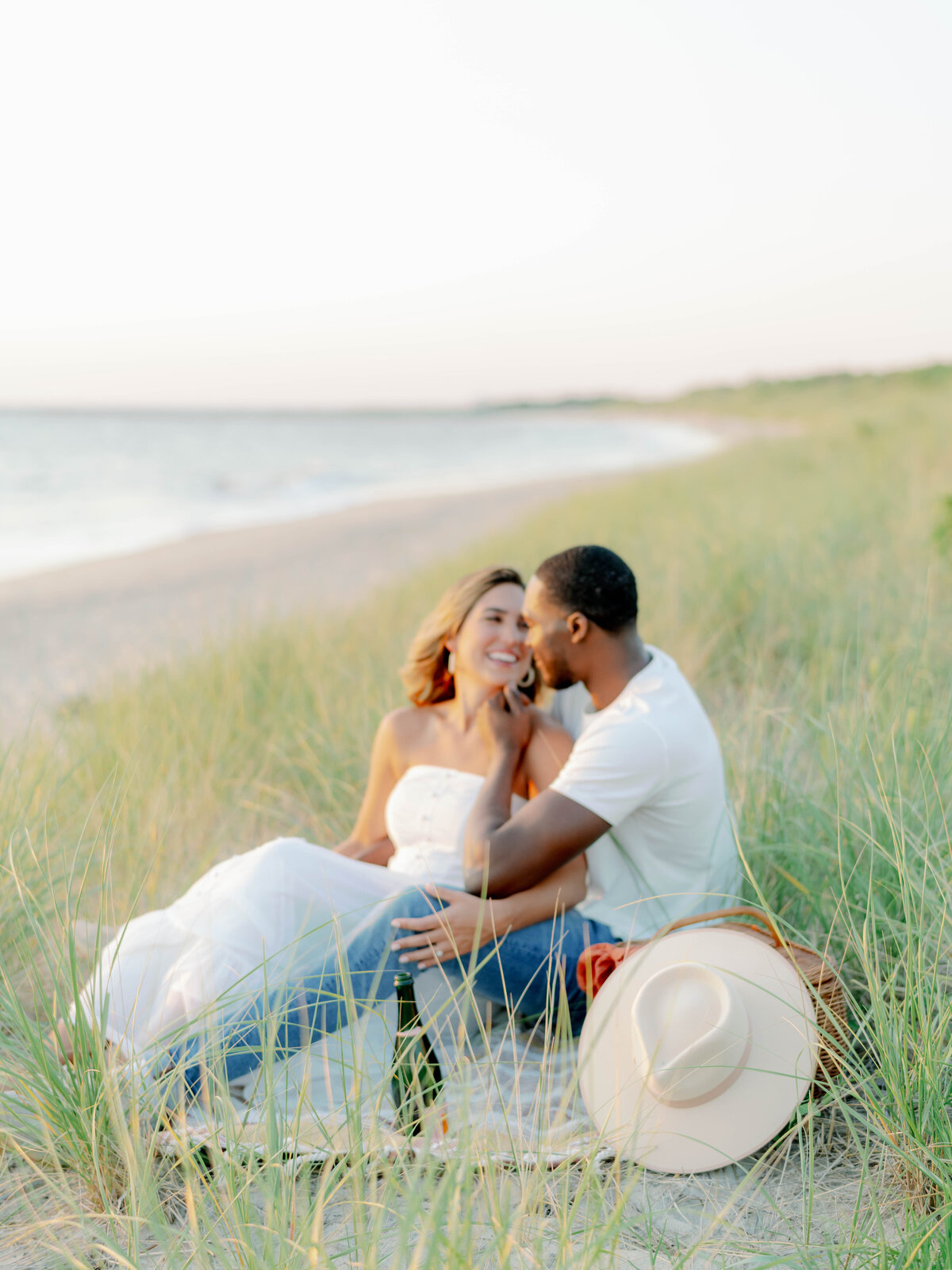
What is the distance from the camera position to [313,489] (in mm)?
29031

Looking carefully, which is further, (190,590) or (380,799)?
(190,590)

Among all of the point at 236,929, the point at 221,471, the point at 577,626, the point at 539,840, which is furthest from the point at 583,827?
the point at 221,471

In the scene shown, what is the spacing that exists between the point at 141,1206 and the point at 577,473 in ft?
98.9

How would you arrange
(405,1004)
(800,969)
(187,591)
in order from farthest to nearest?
(187,591) → (405,1004) → (800,969)

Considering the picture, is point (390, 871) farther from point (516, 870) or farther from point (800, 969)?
point (800, 969)

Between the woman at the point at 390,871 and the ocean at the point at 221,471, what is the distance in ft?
38.6

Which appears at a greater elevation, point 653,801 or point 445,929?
point 653,801

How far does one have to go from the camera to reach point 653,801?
2732 mm

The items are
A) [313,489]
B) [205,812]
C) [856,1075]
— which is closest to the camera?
[856,1075]

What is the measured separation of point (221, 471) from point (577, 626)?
115ft

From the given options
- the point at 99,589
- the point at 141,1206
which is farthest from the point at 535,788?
the point at 99,589

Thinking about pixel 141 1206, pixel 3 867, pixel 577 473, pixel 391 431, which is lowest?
pixel 141 1206

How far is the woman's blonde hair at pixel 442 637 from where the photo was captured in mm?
3377

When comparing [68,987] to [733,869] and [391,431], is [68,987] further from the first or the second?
[391,431]
